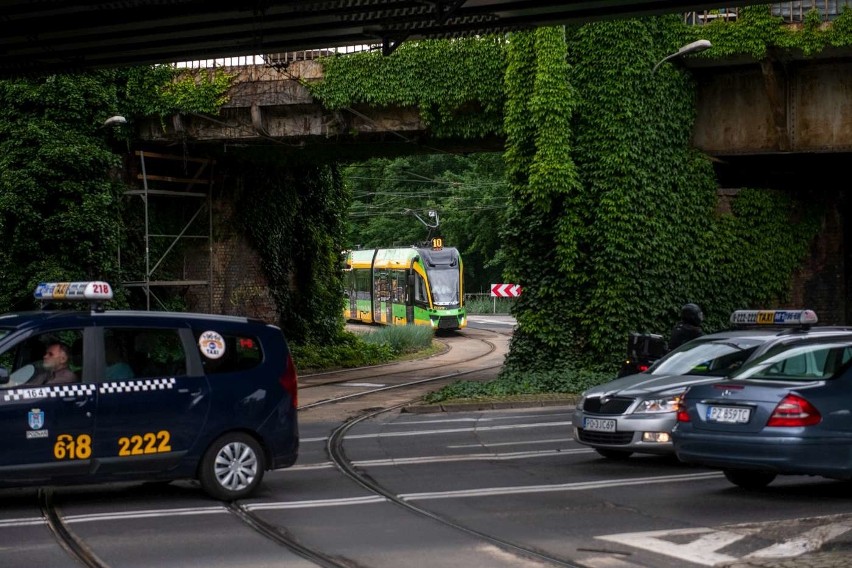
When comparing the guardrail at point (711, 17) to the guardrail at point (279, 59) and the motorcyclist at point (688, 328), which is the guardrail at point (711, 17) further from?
the motorcyclist at point (688, 328)

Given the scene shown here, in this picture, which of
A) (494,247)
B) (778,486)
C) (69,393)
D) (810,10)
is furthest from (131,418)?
(494,247)

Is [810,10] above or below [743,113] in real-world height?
above

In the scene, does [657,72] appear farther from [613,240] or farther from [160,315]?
[160,315]

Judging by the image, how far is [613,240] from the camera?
959 inches

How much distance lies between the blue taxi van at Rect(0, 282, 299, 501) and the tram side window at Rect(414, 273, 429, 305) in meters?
37.3

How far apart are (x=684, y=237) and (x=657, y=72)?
330 centimetres

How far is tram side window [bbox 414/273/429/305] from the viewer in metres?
49.3

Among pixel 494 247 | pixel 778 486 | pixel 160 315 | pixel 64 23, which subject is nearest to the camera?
pixel 160 315

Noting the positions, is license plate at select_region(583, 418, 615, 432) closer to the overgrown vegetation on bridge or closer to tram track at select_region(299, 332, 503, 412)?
tram track at select_region(299, 332, 503, 412)

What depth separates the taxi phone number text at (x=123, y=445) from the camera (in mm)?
10539

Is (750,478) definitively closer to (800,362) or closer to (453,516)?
(800,362)

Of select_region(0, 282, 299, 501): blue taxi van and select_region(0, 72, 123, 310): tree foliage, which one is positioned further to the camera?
select_region(0, 72, 123, 310): tree foliage

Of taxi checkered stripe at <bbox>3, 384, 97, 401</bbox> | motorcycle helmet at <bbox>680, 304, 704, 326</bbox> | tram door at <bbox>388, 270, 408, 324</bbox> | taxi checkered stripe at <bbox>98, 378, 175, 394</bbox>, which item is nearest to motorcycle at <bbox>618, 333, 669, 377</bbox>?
motorcycle helmet at <bbox>680, 304, 704, 326</bbox>

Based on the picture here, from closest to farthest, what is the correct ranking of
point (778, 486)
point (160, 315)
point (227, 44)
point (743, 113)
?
point (160, 315), point (778, 486), point (227, 44), point (743, 113)
